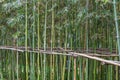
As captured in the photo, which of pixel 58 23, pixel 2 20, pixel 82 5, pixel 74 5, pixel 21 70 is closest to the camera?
pixel 82 5

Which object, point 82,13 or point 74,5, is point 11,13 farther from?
point 82,13

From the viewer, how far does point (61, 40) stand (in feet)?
14.9

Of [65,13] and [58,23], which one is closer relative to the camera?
[65,13]

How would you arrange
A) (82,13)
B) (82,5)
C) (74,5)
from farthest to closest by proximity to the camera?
(74,5) < (82,5) < (82,13)

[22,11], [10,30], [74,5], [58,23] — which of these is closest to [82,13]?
[74,5]

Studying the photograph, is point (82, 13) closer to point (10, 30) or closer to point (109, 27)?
point (109, 27)

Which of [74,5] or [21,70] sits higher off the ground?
[74,5]

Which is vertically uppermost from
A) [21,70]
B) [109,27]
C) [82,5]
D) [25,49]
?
[82,5]

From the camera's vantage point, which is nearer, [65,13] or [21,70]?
[65,13]

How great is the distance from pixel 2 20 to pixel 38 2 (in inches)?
72.3

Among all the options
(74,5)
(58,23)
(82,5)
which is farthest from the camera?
(58,23)

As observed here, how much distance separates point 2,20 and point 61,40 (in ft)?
4.92

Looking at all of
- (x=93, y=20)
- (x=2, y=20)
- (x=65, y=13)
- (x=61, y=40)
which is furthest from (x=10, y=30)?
(x=93, y=20)

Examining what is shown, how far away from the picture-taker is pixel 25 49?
13.0ft
